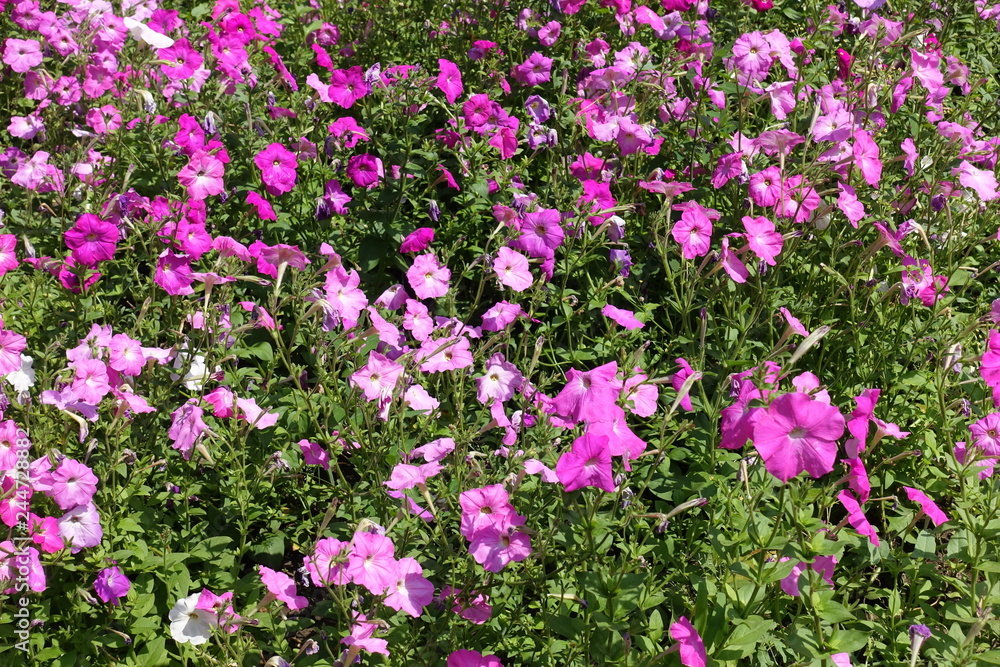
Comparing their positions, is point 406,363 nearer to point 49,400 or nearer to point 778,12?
point 49,400

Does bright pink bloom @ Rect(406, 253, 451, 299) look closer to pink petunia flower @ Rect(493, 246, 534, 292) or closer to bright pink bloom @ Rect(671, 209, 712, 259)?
pink petunia flower @ Rect(493, 246, 534, 292)

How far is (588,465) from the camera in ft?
7.18

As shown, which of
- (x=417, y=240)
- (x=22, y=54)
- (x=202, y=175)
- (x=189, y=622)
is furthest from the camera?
(x=22, y=54)

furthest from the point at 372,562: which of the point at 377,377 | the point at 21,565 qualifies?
the point at 21,565

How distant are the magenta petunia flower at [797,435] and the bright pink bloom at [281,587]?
1356 millimetres

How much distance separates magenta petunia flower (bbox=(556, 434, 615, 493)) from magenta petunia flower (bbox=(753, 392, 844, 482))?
1.33 ft

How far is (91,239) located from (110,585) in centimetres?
151

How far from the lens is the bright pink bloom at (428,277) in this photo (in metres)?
3.20

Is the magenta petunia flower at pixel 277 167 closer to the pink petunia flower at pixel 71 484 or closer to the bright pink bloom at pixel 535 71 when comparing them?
the bright pink bloom at pixel 535 71

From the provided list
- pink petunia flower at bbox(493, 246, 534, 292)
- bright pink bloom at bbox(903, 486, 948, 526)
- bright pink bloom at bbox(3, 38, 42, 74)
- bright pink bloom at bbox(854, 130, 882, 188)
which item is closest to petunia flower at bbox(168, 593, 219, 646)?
pink petunia flower at bbox(493, 246, 534, 292)

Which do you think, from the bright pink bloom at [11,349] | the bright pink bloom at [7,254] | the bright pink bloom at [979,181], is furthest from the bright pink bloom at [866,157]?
the bright pink bloom at [7,254]

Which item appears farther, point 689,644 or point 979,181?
point 979,181

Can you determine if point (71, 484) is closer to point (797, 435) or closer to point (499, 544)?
point (499, 544)

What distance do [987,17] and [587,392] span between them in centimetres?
413
